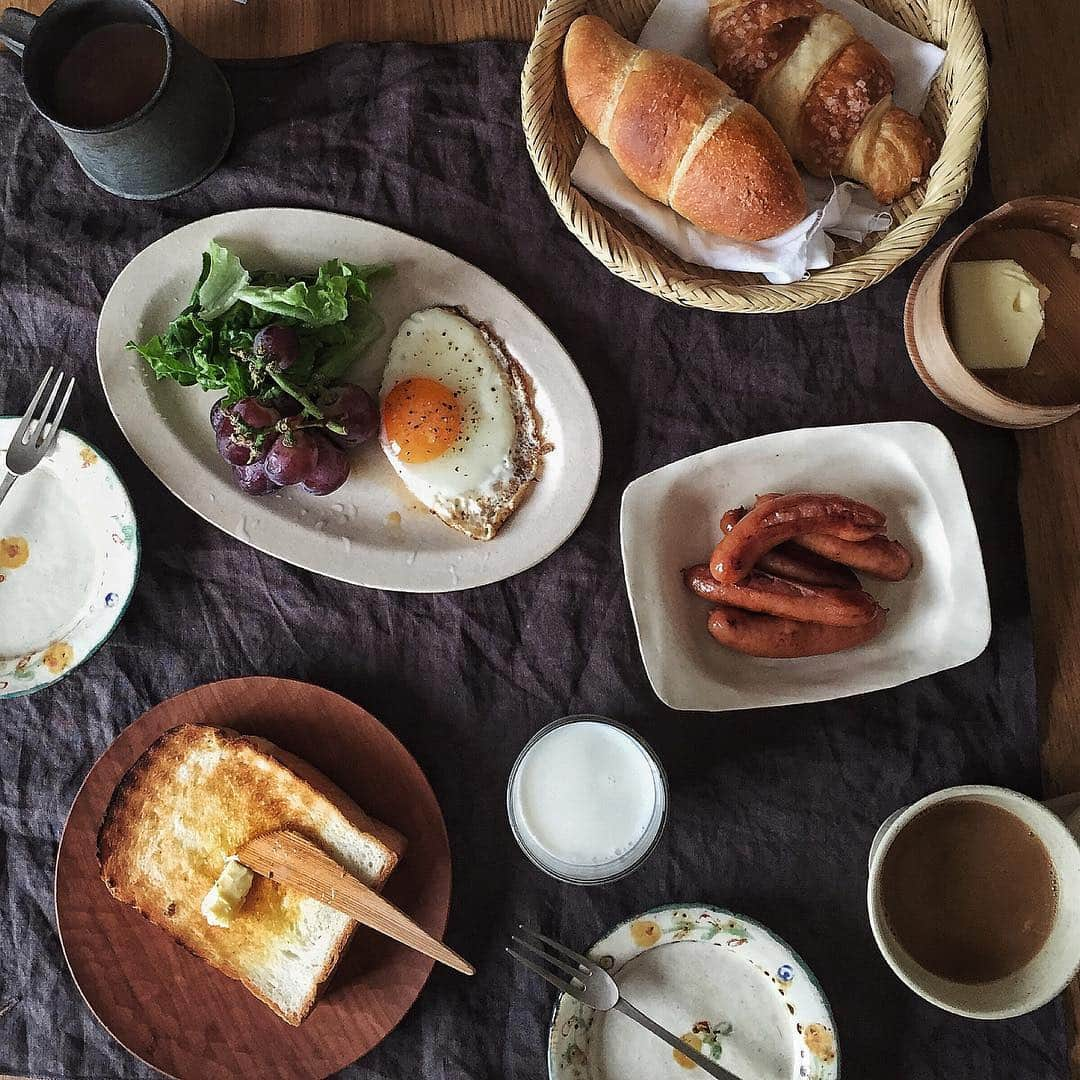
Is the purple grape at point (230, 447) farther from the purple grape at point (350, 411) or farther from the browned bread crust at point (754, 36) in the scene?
the browned bread crust at point (754, 36)

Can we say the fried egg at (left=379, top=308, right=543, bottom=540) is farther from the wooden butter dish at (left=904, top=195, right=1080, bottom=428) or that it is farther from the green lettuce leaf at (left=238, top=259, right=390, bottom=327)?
the wooden butter dish at (left=904, top=195, right=1080, bottom=428)

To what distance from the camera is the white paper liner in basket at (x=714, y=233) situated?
146cm

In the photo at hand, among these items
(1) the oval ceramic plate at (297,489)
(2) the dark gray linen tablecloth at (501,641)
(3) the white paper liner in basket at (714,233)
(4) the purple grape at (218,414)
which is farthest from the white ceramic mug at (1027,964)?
(4) the purple grape at (218,414)

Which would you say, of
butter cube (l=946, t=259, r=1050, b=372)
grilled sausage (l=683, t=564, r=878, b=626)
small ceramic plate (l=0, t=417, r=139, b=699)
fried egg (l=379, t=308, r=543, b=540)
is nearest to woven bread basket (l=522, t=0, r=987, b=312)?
butter cube (l=946, t=259, r=1050, b=372)

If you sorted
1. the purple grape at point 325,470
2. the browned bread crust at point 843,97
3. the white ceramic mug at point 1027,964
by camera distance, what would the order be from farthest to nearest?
the purple grape at point 325,470 < the browned bread crust at point 843,97 < the white ceramic mug at point 1027,964

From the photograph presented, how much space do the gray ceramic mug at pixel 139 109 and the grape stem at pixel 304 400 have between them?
39 cm

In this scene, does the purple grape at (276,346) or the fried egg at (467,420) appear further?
the fried egg at (467,420)

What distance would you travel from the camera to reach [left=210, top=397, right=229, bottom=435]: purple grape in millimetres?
1512

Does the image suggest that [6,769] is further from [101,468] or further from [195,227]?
[195,227]

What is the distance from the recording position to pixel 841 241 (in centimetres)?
151

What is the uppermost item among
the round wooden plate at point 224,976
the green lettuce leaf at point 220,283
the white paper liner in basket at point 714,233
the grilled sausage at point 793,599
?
the white paper liner in basket at point 714,233

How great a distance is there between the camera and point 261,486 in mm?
1528

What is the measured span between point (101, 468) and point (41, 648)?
320 mm

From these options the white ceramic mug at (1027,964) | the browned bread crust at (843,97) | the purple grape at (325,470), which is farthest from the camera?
the purple grape at (325,470)
